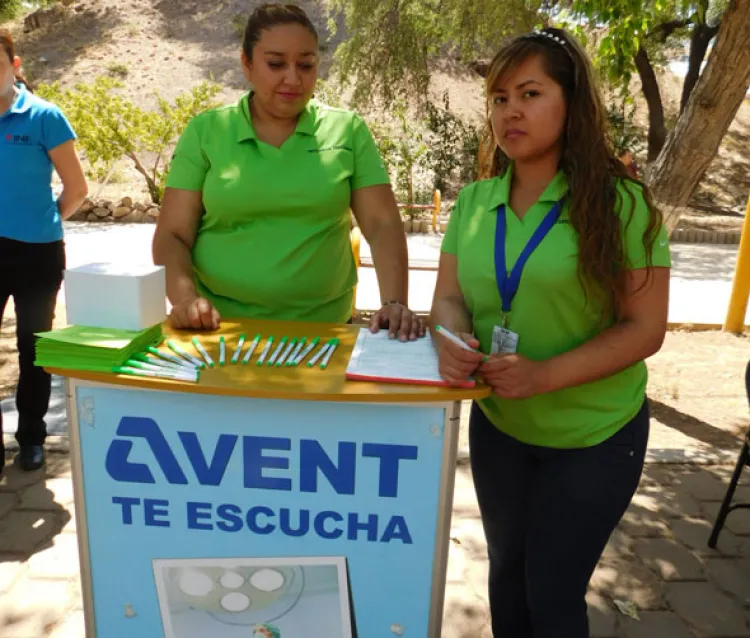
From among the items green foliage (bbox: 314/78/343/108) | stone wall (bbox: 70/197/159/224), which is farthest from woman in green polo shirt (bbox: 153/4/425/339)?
green foliage (bbox: 314/78/343/108)

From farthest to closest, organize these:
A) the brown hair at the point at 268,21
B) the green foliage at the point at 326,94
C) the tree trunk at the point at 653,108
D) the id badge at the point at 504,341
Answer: the green foliage at the point at 326,94 → the tree trunk at the point at 653,108 → the brown hair at the point at 268,21 → the id badge at the point at 504,341

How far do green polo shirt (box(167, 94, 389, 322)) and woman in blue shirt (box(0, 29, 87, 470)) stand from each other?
1420mm

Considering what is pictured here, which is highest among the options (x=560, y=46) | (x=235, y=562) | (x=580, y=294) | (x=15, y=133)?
(x=560, y=46)

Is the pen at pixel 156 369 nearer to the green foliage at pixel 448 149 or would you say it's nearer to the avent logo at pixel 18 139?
the avent logo at pixel 18 139

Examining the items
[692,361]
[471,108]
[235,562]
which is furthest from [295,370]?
[471,108]

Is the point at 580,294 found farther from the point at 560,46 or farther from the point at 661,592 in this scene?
the point at 661,592

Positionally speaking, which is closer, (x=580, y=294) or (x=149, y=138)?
(x=580, y=294)

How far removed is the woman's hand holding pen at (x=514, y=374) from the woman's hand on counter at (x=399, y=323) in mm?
352

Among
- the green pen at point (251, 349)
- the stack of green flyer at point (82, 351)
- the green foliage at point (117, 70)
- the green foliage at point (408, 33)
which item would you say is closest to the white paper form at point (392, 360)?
the green pen at point (251, 349)

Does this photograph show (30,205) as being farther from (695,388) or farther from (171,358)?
(695,388)

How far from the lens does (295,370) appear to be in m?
1.64

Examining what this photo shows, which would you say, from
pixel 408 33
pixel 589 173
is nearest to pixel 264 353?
→ pixel 589 173

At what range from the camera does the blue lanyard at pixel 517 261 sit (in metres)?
1.60

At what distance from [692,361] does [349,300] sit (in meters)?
4.56
